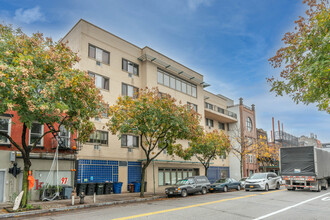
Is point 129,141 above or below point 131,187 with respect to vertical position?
above

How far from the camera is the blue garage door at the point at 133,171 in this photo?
84.8ft

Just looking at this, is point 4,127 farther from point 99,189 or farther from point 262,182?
point 262,182

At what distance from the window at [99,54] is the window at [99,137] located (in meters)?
6.64

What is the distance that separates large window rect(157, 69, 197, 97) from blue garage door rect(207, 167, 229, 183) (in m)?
11.0

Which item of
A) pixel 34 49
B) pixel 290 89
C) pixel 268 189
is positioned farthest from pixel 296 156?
pixel 34 49

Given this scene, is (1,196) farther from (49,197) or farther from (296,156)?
(296,156)

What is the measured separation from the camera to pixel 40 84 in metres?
12.5

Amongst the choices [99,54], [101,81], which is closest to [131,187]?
[101,81]

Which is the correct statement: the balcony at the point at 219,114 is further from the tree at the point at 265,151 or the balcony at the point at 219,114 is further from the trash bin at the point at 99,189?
the trash bin at the point at 99,189

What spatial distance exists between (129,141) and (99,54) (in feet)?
28.5

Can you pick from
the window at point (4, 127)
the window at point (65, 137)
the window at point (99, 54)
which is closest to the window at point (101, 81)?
the window at point (99, 54)

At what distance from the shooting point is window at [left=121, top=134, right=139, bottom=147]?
26.2 m

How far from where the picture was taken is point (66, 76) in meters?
13.8

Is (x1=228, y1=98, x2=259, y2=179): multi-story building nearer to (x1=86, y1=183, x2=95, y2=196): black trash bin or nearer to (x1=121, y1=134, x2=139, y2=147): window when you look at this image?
(x1=121, y1=134, x2=139, y2=147): window
